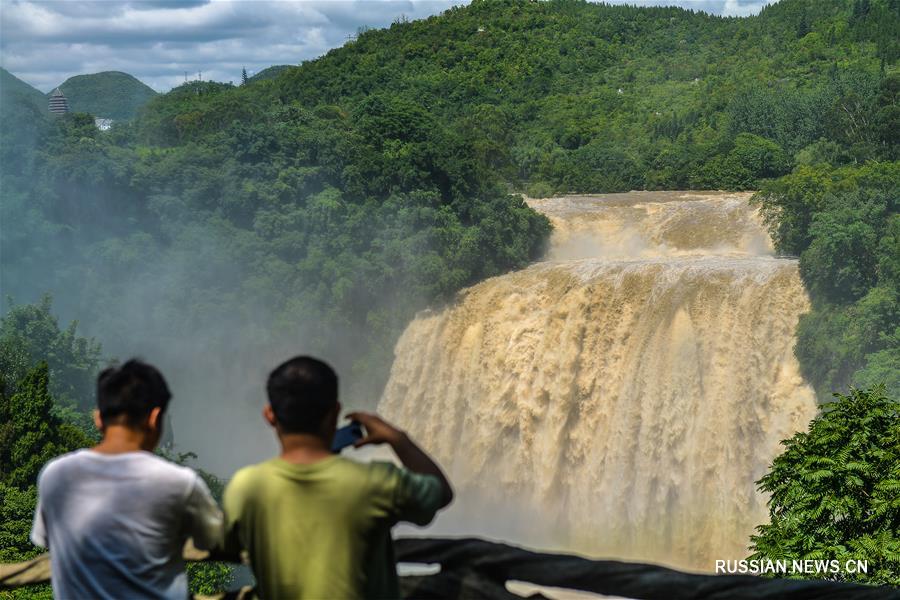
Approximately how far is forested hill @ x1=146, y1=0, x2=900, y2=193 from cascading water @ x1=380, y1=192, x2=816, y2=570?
24.2ft

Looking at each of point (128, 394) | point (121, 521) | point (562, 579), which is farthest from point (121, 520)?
point (562, 579)

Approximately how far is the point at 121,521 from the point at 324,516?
0.49 meters

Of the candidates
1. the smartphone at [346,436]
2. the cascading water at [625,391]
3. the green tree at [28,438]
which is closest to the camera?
the smartphone at [346,436]

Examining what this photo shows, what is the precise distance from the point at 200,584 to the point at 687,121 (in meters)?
31.4

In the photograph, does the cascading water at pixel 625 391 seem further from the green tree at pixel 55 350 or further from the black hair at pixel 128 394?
the black hair at pixel 128 394

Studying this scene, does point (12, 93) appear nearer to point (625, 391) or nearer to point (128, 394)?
point (625, 391)

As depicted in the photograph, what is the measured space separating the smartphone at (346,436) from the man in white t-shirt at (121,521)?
31 centimetres

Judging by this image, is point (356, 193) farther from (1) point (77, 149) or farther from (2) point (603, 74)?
(2) point (603, 74)

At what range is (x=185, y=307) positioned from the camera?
29.7 m

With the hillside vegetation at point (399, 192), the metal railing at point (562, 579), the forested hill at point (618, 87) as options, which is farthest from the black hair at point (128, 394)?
the forested hill at point (618, 87)

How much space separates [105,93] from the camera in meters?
99.1

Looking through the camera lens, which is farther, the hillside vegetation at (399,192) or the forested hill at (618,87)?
the forested hill at (618,87)

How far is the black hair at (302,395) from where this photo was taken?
8.49ft

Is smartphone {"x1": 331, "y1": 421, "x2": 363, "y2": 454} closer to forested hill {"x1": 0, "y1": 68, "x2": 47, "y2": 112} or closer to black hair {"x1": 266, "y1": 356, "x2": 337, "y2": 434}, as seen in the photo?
black hair {"x1": 266, "y1": 356, "x2": 337, "y2": 434}
